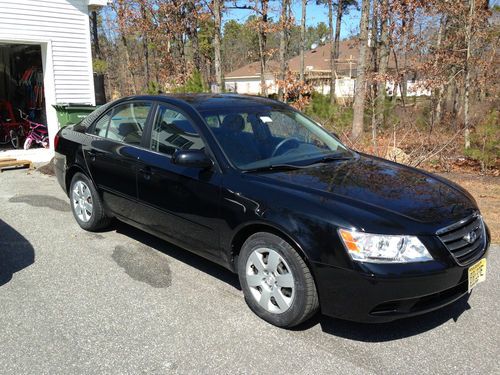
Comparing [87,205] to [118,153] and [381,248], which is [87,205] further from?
[381,248]

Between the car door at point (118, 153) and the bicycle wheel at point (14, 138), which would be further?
the bicycle wheel at point (14, 138)

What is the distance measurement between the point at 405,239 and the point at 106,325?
2.18 meters

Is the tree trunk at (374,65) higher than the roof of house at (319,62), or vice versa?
the roof of house at (319,62)

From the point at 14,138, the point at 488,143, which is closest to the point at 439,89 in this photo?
the point at 488,143

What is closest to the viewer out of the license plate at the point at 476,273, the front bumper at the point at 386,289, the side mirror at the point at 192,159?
the front bumper at the point at 386,289

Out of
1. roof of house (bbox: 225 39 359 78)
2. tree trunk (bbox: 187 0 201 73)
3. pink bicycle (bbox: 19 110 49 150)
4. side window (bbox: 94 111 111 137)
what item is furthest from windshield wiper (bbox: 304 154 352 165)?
roof of house (bbox: 225 39 359 78)

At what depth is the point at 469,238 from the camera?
320cm

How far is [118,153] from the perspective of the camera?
183 inches

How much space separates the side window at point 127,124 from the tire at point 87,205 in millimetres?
632

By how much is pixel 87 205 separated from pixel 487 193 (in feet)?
20.3

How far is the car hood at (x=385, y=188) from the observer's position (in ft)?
10.2

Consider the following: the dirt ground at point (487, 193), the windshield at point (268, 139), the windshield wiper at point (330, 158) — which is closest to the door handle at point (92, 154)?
the windshield at point (268, 139)

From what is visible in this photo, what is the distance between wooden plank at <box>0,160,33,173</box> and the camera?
9547 millimetres

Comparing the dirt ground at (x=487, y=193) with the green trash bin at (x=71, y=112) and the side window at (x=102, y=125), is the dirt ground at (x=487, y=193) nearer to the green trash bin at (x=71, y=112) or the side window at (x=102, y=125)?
the side window at (x=102, y=125)
